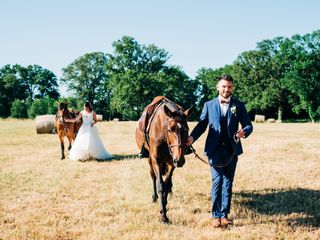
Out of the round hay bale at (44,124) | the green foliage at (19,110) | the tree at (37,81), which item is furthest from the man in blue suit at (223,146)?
the tree at (37,81)

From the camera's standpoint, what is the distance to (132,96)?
6762 centimetres

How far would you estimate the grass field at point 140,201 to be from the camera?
688 cm

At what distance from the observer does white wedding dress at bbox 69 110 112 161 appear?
16.0 meters

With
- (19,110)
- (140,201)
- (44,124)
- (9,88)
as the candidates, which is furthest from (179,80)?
(140,201)

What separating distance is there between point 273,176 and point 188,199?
4265 millimetres

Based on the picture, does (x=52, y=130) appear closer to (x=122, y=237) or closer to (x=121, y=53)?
(x=122, y=237)

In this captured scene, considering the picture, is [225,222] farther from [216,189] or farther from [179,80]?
[179,80]

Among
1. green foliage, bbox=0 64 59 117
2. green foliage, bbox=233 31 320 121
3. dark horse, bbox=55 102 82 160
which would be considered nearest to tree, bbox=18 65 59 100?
green foliage, bbox=0 64 59 117

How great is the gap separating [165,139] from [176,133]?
0.87 m

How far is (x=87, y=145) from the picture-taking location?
16109mm

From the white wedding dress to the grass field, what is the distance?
71 cm

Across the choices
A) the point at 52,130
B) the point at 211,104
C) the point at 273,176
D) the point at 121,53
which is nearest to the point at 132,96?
the point at 121,53

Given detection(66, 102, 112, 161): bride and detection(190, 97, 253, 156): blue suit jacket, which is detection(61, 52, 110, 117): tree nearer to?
detection(66, 102, 112, 161): bride

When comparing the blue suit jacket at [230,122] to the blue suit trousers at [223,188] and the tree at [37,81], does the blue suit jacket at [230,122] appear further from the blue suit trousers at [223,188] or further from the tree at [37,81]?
the tree at [37,81]
